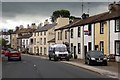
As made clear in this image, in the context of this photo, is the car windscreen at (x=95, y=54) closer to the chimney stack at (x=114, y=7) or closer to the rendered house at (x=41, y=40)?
the chimney stack at (x=114, y=7)

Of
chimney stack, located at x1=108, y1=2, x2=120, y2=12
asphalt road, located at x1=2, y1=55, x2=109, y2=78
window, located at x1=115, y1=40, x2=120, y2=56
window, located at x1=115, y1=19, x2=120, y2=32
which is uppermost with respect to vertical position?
chimney stack, located at x1=108, y1=2, x2=120, y2=12

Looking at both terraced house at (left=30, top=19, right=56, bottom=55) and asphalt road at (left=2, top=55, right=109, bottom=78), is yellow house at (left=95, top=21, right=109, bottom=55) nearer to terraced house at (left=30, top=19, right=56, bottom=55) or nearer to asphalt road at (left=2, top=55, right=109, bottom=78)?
asphalt road at (left=2, top=55, right=109, bottom=78)

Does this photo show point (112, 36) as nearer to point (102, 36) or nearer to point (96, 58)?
point (102, 36)

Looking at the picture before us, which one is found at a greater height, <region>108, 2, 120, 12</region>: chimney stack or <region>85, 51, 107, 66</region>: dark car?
<region>108, 2, 120, 12</region>: chimney stack

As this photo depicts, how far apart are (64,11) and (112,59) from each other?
2848 inches

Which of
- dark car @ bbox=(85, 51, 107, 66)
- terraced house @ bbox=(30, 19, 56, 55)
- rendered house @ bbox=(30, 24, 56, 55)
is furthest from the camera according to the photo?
rendered house @ bbox=(30, 24, 56, 55)

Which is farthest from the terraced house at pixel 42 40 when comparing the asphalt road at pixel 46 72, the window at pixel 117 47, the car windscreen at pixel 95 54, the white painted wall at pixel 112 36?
the asphalt road at pixel 46 72

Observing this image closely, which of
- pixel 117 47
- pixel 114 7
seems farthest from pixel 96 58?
pixel 114 7

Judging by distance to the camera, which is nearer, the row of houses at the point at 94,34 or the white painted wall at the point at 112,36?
the white painted wall at the point at 112,36

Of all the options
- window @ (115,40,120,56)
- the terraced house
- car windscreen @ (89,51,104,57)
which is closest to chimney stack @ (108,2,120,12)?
window @ (115,40,120,56)

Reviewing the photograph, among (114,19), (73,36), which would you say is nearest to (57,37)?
(73,36)

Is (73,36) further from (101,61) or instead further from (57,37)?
(101,61)

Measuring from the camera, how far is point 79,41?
54.1 m

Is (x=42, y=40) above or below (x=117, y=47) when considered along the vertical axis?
above
